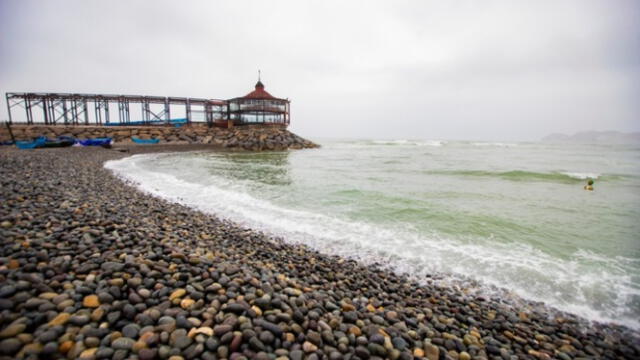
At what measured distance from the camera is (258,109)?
4306 cm

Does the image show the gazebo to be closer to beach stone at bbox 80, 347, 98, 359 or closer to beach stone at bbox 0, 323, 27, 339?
beach stone at bbox 0, 323, 27, 339

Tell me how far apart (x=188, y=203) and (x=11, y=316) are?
23.3ft

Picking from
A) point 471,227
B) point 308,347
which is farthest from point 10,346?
point 471,227

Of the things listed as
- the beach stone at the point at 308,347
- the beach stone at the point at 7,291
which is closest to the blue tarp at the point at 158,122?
the beach stone at the point at 7,291

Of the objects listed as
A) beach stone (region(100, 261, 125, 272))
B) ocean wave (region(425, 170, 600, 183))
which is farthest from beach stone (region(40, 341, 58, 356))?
ocean wave (region(425, 170, 600, 183))

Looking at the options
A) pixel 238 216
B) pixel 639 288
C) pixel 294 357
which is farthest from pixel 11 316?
pixel 639 288

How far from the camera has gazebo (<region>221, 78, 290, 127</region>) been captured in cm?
4297

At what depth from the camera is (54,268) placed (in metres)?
2.87

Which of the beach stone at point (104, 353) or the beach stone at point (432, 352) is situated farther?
the beach stone at point (432, 352)

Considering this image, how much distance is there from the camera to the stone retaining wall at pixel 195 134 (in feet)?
107

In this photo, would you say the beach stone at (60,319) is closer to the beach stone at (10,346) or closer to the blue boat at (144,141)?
the beach stone at (10,346)

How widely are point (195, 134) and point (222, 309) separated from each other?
142 ft

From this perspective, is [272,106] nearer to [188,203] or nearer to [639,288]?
[188,203]

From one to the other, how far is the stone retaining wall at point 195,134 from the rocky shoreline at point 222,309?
118 feet
